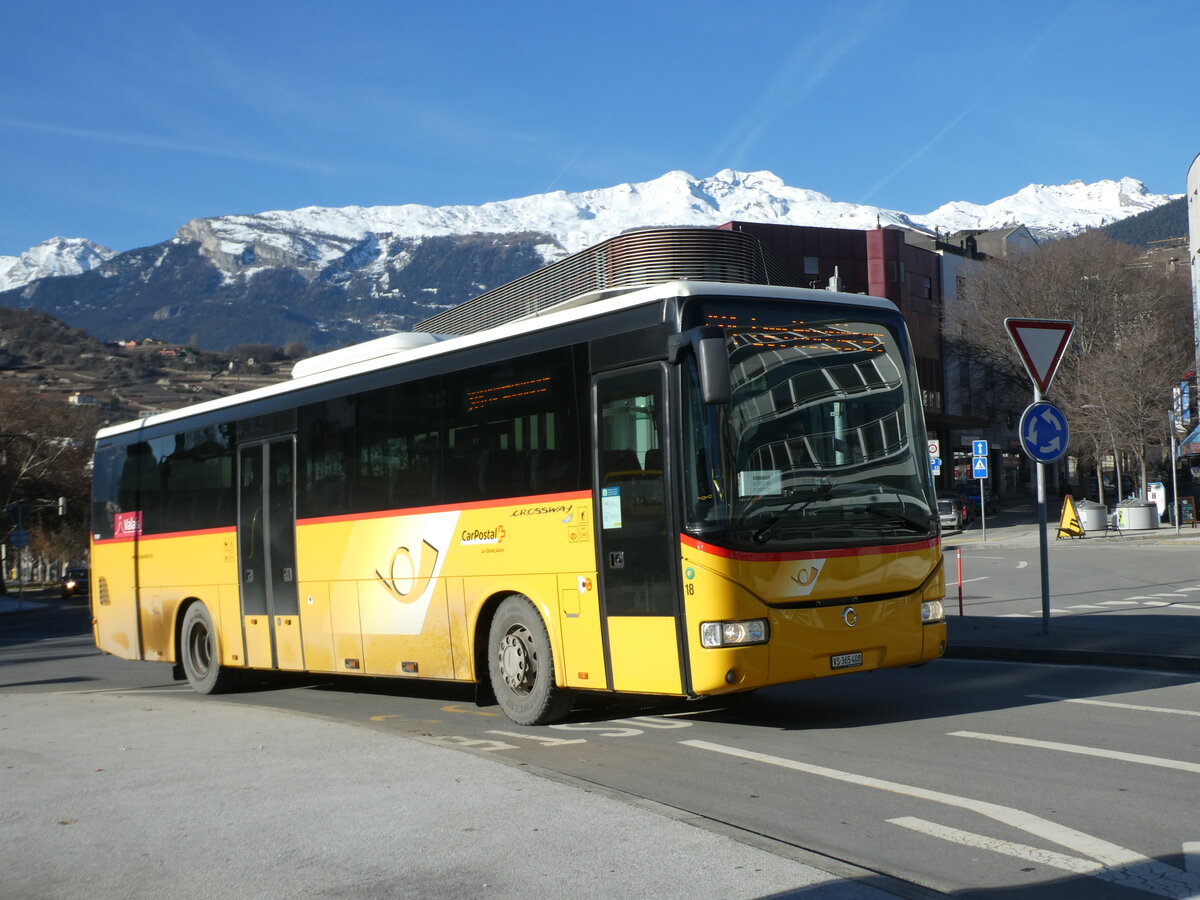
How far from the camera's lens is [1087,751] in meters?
8.10

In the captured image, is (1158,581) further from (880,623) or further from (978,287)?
(978,287)

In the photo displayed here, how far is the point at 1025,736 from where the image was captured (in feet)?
28.8

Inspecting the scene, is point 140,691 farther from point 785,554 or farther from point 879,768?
point 879,768

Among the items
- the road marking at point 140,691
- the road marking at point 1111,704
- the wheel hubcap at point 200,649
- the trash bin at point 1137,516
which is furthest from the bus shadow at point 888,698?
the trash bin at point 1137,516

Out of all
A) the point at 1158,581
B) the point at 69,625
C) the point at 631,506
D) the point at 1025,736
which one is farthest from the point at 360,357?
the point at 69,625

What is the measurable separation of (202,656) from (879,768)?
33.4 ft

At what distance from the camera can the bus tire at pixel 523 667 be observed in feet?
33.3

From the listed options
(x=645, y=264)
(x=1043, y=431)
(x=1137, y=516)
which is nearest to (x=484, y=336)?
(x=1043, y=431)

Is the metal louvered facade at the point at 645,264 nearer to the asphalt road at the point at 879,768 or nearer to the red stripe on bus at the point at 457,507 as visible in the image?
the red stripe on bus at the point at 457,507

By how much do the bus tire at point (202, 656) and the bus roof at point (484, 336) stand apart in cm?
248

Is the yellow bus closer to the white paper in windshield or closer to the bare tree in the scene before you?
the white paper in windshield

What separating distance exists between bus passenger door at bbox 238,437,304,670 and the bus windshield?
6.22m

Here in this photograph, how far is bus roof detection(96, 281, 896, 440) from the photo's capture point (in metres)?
9.55

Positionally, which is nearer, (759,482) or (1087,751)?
(1087,751)
